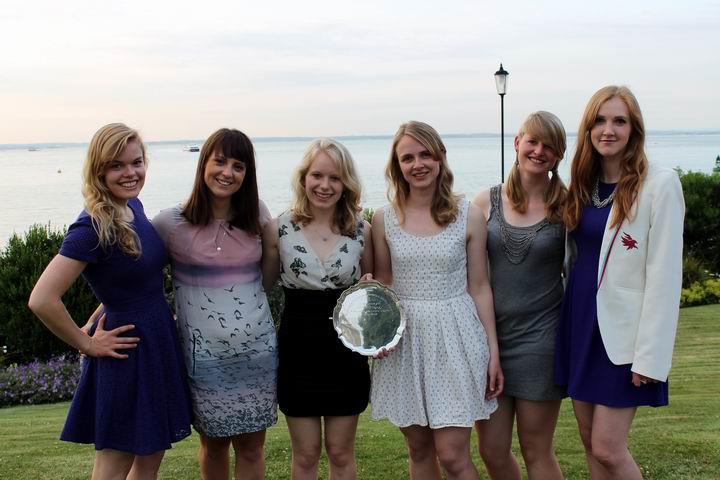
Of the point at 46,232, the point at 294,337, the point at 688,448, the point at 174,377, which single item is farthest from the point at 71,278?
the point at 46,232

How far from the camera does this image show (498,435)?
410cm

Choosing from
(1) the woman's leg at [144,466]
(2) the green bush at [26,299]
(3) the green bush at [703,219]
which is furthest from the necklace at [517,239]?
(3) the green bush at [703,219]

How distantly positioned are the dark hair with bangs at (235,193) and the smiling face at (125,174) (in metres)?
0.34

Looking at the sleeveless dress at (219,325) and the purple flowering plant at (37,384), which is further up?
the sleeveless dress at (219,325)

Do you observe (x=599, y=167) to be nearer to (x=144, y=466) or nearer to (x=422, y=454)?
(x=422, y=454)

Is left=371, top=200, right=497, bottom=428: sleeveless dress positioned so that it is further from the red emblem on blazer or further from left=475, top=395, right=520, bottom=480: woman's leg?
the red emblem on blazer

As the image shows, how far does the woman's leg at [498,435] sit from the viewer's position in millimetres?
4090

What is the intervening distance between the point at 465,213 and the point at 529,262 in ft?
1.45

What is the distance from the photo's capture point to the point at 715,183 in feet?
59.1

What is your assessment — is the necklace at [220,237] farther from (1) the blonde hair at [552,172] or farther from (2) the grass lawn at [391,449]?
(2) the grass lawn at [391,449]

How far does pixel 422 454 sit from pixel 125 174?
220 centimetres

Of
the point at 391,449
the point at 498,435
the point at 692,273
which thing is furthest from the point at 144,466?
the point at 692,273

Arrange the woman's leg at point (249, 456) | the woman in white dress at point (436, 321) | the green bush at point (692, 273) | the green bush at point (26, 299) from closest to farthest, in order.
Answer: the woman in white dress at point (436, 321)
the woman's leg at point (249, 456)
the green bush at point (26, 299)
the green bush at point (692, 273)

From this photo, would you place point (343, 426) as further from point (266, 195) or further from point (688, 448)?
point (266, 195)
